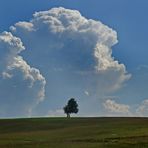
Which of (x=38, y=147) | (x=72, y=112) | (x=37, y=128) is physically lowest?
(x=38, y=147)

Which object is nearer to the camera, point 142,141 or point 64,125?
point 142,141

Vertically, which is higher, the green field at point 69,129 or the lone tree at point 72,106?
the lone tree at point 72,106

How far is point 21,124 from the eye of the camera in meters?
131

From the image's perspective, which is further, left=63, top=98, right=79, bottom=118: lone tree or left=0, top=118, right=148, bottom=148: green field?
→ left=63, top=98, right=79, bottom=118: lone tree

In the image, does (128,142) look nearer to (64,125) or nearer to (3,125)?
(64,125)

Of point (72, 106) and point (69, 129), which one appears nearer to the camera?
point (69, 129)

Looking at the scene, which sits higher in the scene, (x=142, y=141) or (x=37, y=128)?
(x=37, y=128)

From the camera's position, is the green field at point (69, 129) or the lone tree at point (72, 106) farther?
the lone tree at point (72, 106)

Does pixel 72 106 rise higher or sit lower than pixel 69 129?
higher

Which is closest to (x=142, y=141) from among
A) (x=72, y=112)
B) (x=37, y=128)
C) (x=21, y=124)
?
(x=37, y=128)

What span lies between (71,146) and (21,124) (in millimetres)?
71901

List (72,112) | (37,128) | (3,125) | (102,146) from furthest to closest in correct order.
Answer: (72,112)
(3,125)
(37,128)
(102,146)

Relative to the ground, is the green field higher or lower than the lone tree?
lower

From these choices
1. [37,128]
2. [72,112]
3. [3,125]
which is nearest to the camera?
[37,128]
